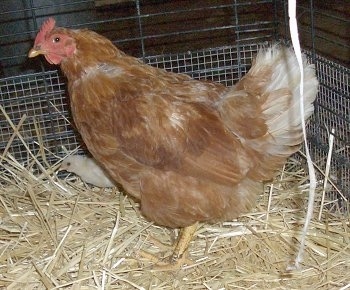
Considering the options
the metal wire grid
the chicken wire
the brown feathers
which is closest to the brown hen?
the brown feathers

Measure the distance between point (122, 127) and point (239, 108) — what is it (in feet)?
1.48

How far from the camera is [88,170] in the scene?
2.92 m

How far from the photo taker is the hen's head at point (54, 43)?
2354 mm

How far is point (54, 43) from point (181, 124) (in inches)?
24.1

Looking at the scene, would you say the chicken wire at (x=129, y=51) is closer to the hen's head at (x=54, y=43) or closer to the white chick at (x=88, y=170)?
the white chick at (x=88, y=170)

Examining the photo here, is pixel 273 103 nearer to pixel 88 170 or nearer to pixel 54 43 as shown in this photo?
pixel 54 43

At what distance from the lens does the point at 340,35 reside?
4.30 meters

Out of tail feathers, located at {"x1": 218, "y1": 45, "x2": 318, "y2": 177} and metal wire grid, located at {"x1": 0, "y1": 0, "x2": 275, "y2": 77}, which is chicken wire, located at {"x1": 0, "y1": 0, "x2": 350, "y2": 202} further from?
tail feathers, located at {"x1": 218, "y1": 45, "x2": 318, "y2": 177}

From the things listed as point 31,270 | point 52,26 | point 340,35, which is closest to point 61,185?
point 31,270

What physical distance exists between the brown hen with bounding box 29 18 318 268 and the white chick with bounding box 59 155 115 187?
0.49 meters

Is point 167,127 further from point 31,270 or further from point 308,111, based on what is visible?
point 31,270

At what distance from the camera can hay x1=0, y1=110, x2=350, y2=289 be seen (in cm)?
230

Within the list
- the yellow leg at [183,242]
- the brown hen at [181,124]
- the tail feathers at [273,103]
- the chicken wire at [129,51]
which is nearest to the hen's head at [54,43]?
the brown hen at [181,124]

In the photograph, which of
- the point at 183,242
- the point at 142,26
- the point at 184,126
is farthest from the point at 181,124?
the point at 142,26
